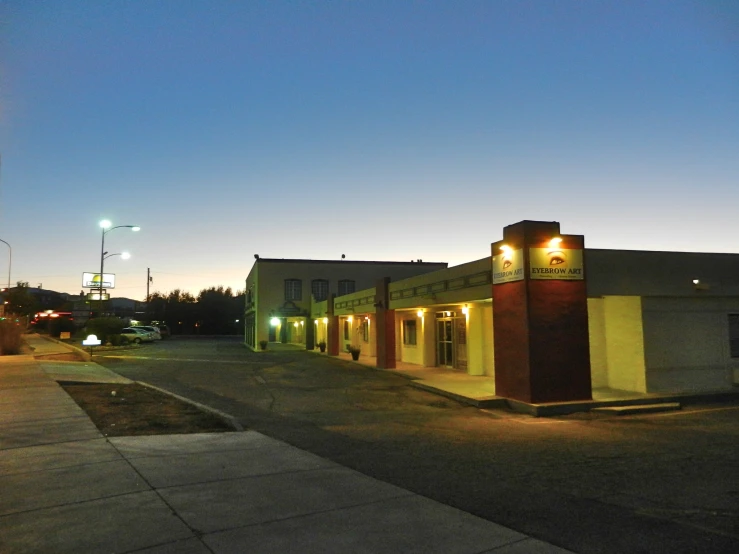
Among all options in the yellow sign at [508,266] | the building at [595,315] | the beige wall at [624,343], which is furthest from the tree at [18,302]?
the beige wall at [624,343]

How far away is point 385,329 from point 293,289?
25295mm

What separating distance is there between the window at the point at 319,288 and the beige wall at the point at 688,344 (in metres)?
36.0

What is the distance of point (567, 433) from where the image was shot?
11055 mm

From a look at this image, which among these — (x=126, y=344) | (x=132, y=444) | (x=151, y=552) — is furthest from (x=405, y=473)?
(x=126, y=344)

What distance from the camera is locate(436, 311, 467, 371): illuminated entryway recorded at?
23.1 metres

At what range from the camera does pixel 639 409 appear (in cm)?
1354

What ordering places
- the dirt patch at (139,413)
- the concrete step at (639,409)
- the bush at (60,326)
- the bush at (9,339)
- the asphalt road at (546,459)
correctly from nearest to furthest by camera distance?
the asphalt road at (546,459)
the dirt patch at (139,413)
the concrete step at (639,409)
the bush at (9,339)
the bush at (60,326)

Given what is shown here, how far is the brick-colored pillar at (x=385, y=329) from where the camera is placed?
25.3m

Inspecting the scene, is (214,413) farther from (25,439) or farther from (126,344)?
(126,344)

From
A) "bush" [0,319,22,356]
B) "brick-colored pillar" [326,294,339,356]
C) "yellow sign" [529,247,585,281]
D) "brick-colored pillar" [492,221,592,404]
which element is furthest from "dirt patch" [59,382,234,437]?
"brick-colored pillar" [326,294,339,356]

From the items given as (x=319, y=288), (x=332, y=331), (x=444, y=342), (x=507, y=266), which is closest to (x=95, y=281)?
(x=319, y=288)

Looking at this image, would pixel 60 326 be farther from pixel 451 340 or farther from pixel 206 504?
pixel 206 504

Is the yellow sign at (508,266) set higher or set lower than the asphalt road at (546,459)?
higher

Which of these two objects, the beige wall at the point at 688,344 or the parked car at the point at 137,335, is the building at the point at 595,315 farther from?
the parked car at the point at 137,335
